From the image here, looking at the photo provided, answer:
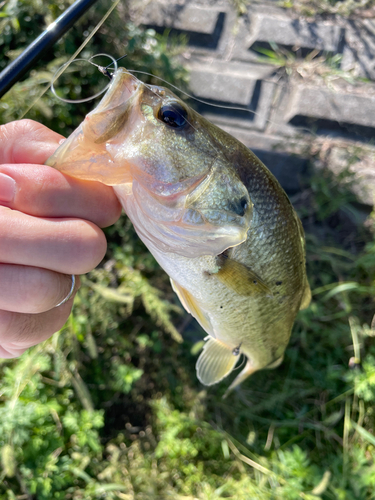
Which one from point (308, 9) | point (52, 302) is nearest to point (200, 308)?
point (52, 302)

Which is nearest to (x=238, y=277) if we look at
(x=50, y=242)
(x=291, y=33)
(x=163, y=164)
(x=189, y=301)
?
(x=189, y=301)

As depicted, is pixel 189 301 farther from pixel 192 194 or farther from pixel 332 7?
pixel 332 7

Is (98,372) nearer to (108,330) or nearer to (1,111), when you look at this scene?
(108,330)

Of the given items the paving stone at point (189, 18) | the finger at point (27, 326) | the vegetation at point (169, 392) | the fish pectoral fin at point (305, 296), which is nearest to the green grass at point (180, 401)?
the vegetation at point (169, 392)

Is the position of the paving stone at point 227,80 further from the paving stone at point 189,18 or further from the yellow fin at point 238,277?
the yellow fin at point 238,277

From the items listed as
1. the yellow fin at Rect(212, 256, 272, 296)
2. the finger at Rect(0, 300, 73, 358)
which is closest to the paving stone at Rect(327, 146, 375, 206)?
the yellow fin at Rect(212, 256, 272, 296)

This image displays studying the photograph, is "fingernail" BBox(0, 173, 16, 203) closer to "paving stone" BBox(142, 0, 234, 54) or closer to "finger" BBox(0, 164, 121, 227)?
"finger" BBox(0, 164, 121, 227)
